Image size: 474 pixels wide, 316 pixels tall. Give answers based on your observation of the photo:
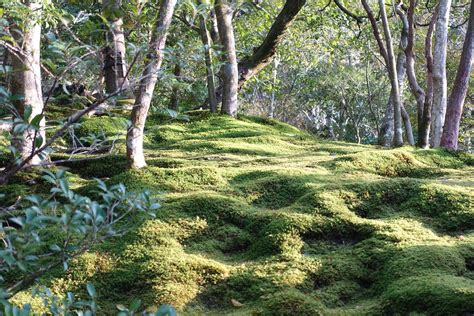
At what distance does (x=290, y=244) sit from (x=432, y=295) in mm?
1279

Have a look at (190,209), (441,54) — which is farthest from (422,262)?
(441,54)

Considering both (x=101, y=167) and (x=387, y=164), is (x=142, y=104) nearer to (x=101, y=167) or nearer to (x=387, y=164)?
(x=101, y=167)

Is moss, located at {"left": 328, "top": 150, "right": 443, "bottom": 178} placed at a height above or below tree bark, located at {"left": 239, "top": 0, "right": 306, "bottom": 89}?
below

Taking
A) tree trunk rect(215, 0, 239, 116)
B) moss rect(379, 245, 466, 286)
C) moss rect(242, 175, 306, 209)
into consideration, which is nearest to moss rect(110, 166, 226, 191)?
moss rect(242, 175, 306, 209)

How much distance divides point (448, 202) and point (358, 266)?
149cm

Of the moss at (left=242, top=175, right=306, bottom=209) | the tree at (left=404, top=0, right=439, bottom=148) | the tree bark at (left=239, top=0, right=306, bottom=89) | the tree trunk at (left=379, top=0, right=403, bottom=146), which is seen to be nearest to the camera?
the moss at (left=242, top=175, right=306, bottom=209)

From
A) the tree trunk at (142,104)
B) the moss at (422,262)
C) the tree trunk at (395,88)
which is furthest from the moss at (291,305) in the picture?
the tree trunk at (395,88)

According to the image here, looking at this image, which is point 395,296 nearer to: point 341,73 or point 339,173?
point 339,173

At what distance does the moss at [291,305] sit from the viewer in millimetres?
3461

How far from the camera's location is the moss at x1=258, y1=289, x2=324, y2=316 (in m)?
3.46

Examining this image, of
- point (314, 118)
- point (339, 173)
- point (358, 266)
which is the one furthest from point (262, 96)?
point (358, 266)

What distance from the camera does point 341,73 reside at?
2802 cm

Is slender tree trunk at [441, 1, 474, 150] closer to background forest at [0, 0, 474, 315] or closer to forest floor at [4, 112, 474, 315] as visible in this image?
background forest at [0, 0, 474, 315]

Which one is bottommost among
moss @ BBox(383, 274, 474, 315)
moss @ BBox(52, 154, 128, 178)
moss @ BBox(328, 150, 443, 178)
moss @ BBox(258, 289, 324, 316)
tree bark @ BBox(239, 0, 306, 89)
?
moss @ BBox(258, 289, 324, 316)
